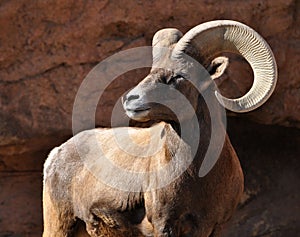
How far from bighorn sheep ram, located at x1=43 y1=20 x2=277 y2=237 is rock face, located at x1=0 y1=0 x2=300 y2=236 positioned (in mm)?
1750

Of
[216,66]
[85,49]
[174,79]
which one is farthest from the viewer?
[85,49]

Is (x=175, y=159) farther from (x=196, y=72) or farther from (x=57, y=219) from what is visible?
(x=57, y=219)

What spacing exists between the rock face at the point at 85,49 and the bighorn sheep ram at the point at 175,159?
68.9 inches

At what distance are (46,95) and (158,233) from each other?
2775mm

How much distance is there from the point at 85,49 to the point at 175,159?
8.24ft

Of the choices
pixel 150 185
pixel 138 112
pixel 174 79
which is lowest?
pixel 150 185

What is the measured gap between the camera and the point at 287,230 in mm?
8898

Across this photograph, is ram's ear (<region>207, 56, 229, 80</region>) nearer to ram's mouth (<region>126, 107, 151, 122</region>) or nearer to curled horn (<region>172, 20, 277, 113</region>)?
curled horn (<region>172, 20, 277, 113</region>)

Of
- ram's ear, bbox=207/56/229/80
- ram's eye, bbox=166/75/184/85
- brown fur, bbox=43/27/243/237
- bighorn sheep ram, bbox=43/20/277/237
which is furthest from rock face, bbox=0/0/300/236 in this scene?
ram's eye, bbox=166/75/184/85

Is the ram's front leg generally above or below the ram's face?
below

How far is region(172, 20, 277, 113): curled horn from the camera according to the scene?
5.85 m

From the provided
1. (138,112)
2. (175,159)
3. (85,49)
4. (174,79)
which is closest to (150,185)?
(175,159)

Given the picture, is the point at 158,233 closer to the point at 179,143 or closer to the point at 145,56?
the point at 179,143

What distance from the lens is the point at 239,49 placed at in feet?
19.7
